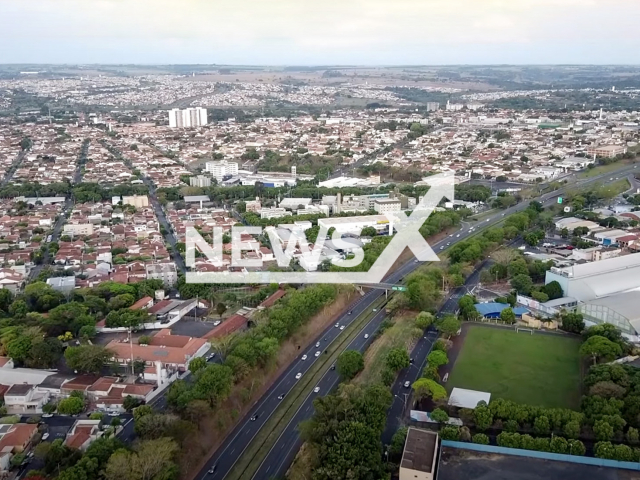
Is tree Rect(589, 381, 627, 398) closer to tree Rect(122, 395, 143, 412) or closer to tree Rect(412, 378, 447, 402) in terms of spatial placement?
tree Rect(412, 378, 447, 402)

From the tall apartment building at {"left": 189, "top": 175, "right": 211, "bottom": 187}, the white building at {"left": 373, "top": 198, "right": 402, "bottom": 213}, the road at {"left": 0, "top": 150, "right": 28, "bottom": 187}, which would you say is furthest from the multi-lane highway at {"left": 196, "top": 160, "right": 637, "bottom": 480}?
the road at {"left": 0, "top": 150, "right": 28, "bottom": 187}

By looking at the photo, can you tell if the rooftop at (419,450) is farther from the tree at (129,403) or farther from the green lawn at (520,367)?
the tree at (129,403)

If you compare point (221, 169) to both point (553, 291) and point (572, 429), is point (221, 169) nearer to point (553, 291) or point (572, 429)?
point (553, 291)

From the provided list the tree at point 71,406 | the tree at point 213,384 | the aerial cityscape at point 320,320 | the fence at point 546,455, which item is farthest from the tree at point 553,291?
the tree at point 71,406

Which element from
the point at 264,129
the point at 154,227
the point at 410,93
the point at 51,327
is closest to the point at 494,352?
the point at 51,327

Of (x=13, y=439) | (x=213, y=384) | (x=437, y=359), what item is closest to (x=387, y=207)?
(x=437, y=359)
